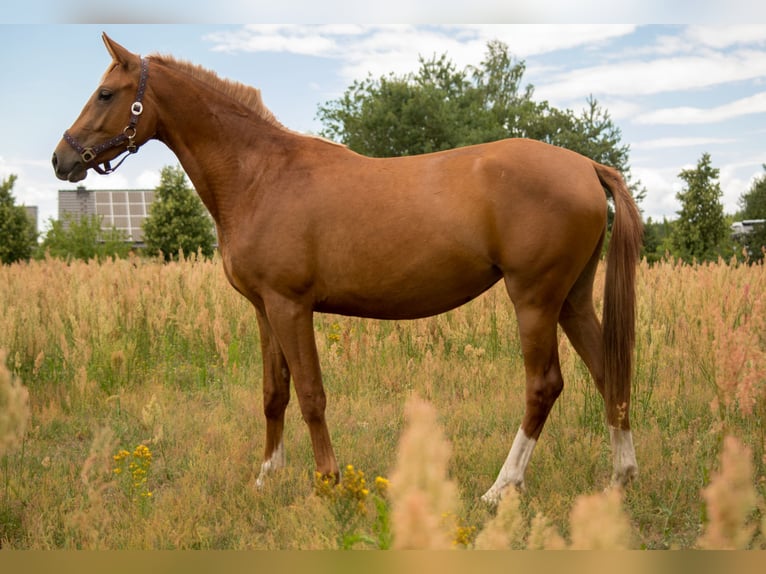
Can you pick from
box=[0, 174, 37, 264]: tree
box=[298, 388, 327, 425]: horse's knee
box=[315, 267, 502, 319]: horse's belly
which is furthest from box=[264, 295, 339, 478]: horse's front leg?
box=[0, 174, 37, 264]: tree

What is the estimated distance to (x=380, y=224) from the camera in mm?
3605

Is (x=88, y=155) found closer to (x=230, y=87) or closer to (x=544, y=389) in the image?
(x=230, y=87)

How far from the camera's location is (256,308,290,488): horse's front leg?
4.09 metres

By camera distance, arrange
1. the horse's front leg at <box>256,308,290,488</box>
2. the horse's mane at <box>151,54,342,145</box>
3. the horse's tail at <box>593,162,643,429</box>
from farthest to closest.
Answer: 1. the horse's front leg at <box>256,308,290,488</box>
2. the horse's mane at <box>151,54,342,145</box>
3. the horse's tail at <box>593,162,643,429</box>

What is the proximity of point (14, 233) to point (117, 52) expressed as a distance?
21.2 meters

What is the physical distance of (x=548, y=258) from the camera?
3.55 m

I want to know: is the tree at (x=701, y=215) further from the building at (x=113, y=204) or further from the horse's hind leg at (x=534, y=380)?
the building at (x=113, y=204)

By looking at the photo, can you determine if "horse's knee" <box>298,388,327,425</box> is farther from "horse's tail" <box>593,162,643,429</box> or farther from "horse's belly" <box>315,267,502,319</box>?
"horse's tail" <box>593,162,643,429</box>

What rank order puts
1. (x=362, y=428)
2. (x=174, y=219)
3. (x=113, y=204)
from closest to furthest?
(x=362, y=428) → (x=174, y=219) → (x=113, y=204)

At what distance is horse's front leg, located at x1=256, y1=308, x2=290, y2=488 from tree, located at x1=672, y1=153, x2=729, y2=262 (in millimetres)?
16307

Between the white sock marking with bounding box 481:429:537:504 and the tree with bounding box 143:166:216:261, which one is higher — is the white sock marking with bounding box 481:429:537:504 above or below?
below

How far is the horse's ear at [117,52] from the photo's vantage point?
12.0 ft

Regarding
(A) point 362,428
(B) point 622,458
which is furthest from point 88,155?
(B) point 622,458

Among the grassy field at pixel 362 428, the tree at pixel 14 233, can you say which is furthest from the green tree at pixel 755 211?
the tree at pixel 14 233
